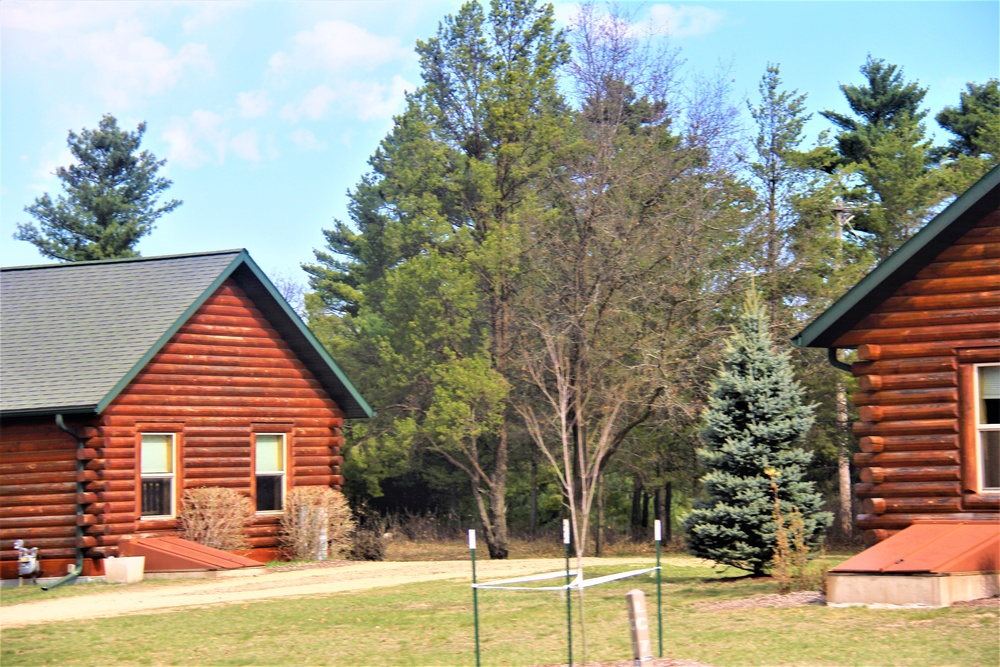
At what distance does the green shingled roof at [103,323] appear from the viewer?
22.6 meters

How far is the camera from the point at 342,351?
126 ft

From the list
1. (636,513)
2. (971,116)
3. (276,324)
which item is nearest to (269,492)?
(276,324)

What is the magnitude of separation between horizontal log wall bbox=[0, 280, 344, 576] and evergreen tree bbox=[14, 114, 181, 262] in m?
28.7

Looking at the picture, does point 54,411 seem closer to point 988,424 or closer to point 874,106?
point 988,424

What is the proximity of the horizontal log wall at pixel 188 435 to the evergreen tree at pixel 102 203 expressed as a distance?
28703mm

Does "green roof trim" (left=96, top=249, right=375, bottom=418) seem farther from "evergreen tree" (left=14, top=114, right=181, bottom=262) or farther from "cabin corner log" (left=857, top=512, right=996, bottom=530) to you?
"evergreen tree" (left=14, top=114, right=181, bottom=262)

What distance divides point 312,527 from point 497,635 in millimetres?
A: 12067

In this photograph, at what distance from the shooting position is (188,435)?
949 inches

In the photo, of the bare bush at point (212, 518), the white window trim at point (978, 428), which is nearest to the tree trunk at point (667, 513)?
the bare bush at point (212, 518)

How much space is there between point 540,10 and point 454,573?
70.7ft

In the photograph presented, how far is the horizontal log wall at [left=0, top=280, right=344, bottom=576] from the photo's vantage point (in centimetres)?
2273

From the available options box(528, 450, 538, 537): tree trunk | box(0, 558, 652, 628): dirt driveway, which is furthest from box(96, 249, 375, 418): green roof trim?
box(528, 450, 538, 537): tree trunk

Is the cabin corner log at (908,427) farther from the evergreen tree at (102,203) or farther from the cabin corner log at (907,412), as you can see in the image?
the evergreen tree at (102,203)

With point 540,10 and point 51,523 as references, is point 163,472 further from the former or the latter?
point 540,10
